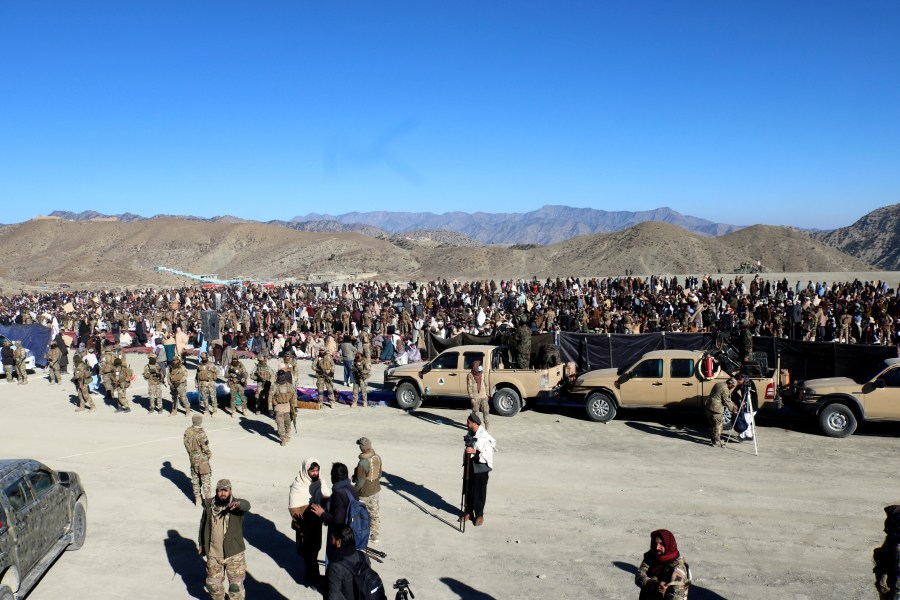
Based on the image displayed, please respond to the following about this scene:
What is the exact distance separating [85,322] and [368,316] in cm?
1194

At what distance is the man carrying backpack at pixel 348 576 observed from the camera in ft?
16.9

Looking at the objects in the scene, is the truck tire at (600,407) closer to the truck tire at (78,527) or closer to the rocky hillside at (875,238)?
the truck tire at (78,527)

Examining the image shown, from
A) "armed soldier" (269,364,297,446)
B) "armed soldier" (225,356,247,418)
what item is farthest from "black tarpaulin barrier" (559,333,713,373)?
"armed soldier" (225,356,247,418)

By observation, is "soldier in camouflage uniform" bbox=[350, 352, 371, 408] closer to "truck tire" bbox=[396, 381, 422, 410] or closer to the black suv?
"truck tire" bbox=[396, 381, 422, 410]

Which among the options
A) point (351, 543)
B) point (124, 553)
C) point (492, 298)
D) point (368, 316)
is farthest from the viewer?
point (492, 298)

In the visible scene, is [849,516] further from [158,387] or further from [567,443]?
[158,387]

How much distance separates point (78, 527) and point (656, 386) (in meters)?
10.3

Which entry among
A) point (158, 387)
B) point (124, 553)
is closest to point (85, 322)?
point (158, 387)

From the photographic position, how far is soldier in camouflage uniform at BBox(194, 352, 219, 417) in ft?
49.1

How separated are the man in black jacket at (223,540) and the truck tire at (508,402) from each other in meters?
8.91

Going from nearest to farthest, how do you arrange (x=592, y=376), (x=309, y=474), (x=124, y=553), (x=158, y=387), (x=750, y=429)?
(x=309, y=474) → (x=124, y=553) → (x=750, y=429) → (x=592, y=376) → (x=158, y=387)

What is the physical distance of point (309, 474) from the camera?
23.0 ft

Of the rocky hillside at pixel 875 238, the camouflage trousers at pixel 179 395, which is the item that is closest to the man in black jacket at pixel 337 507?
the camouflage trousers at pixel 179 395

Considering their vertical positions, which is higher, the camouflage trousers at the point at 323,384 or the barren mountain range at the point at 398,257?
the barren mountain range at the point at 398,257
